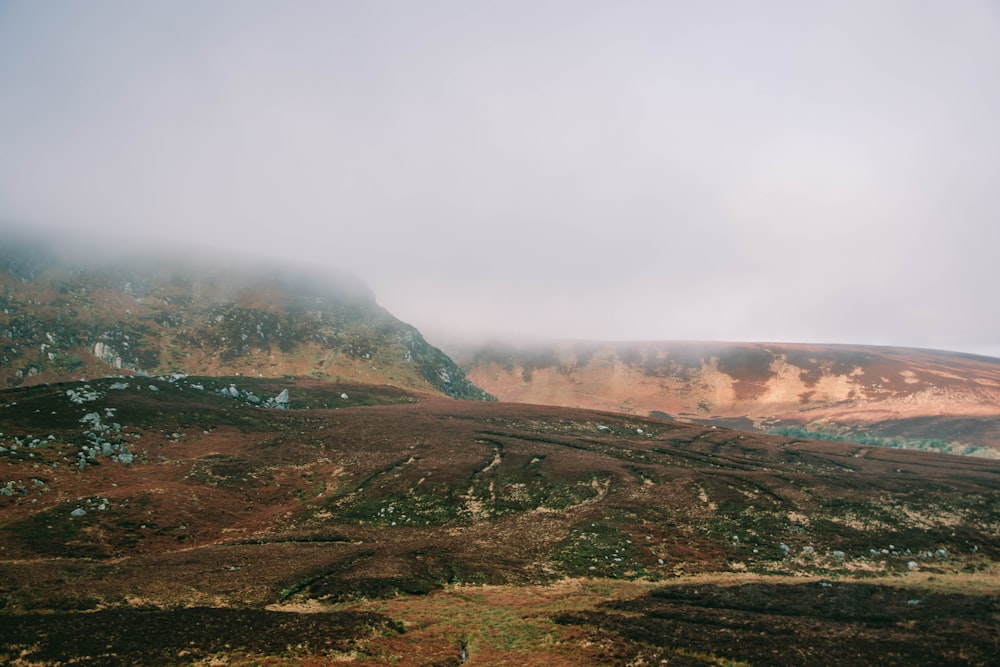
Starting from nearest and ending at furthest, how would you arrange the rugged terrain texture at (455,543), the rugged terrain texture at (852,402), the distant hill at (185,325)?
the rugged terrain texture at (455,543)
the distant hill at (185,325)
the rugged terrain texture at (852,402)

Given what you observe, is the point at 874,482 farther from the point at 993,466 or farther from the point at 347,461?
the point at 347,461

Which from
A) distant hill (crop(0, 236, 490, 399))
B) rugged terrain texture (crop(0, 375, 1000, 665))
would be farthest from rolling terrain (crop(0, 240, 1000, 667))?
distant hill (crop(0, 236, 490, 399))

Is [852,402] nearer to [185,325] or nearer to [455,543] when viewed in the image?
[455,543]

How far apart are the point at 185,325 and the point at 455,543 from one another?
4874 inches

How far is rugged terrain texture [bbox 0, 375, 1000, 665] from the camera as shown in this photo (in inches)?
823

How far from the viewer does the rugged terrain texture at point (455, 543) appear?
20906 millimetres

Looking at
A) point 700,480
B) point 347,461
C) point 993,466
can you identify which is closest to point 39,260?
point 347,461

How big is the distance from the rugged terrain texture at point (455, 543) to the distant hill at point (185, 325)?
57.0m

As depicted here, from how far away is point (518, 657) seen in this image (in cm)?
2028

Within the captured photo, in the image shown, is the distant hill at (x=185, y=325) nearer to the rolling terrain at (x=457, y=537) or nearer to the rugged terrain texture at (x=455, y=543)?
the rolling terrain at (x=457, y=537)

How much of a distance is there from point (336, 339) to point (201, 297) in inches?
1696

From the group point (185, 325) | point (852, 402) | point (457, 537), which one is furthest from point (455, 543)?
point (852, 402)

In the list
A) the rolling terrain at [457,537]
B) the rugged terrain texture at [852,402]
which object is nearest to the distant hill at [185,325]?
the rolling terrain at [457,537]

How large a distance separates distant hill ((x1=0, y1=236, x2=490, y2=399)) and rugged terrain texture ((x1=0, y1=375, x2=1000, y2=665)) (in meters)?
57.0
